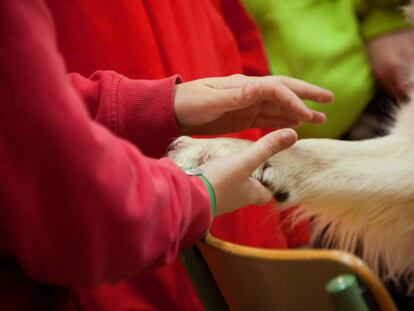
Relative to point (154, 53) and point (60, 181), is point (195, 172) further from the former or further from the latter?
point (154, 53)

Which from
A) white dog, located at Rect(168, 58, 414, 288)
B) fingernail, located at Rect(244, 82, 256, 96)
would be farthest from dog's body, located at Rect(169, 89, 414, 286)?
fingernail, located at Rect(244, 82, 256, 96)

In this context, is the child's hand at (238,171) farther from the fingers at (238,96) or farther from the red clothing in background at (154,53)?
the red clothing in background at (154,53)

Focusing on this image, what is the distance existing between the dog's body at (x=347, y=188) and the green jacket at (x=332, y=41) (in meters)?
0.47

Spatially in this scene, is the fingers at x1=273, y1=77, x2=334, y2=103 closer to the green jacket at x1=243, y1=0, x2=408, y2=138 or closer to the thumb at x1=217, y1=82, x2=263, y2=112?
the thumb at x1=217, y1=82, x2=263, y2=112

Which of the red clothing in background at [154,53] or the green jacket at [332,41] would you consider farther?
the green jacket at [332,41]

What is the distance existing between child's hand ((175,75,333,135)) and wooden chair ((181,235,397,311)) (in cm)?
21

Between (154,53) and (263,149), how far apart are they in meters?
0.42

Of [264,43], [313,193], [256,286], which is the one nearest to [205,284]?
[256,286]

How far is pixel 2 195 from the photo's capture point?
476 millimetres

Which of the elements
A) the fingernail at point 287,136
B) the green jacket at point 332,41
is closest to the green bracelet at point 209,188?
the fingernail at point 287,136

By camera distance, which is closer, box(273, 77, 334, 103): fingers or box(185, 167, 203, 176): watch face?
box(185, 167, 203, 176): watch face

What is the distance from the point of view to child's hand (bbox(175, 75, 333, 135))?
0.75 meters

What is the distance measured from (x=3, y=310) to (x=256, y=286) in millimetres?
259

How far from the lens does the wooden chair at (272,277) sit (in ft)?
1.50
